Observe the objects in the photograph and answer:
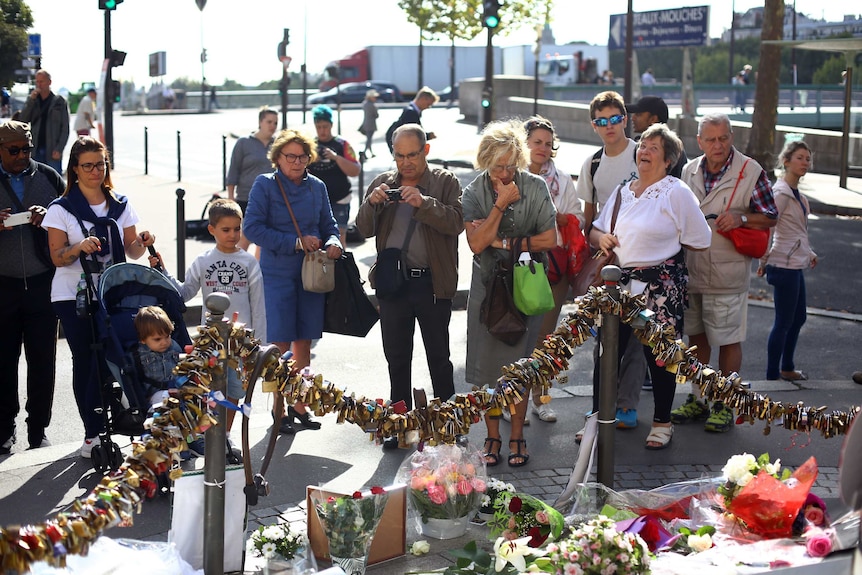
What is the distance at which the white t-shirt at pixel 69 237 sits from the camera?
20.1ft

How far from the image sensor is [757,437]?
6.89 m

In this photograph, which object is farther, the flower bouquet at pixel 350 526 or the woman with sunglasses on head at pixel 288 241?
the woman with sunglasses on head at pixel 288 241

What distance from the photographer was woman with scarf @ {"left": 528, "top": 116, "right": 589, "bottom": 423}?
703 cm

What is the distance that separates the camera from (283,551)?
15.3 ft

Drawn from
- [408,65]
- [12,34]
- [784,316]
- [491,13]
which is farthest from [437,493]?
[408,65]

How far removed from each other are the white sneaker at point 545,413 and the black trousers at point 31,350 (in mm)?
3190

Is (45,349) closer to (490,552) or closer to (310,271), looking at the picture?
(310,271)

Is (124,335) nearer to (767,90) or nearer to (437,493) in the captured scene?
(437,493)

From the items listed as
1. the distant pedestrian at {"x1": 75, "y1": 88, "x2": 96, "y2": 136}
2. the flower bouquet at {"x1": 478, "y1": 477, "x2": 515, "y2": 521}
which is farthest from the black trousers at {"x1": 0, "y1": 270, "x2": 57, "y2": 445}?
the distant pedestrian at {"x1": 75, "y1": 88, "x2": 96, "y2": 136}

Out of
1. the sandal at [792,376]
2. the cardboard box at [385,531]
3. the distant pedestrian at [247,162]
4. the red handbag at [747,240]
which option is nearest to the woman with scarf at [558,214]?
the red handbag at [747,240]

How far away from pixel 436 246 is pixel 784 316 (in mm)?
3090

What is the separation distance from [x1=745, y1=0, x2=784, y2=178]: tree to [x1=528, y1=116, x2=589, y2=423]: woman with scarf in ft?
53.1

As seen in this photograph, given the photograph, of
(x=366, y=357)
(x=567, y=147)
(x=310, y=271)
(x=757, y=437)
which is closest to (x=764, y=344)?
(x=757, y=437)

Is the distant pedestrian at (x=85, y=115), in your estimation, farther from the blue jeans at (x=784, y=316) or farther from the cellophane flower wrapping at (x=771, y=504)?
the cellophane flower wrapping at (x=771, y=504)
